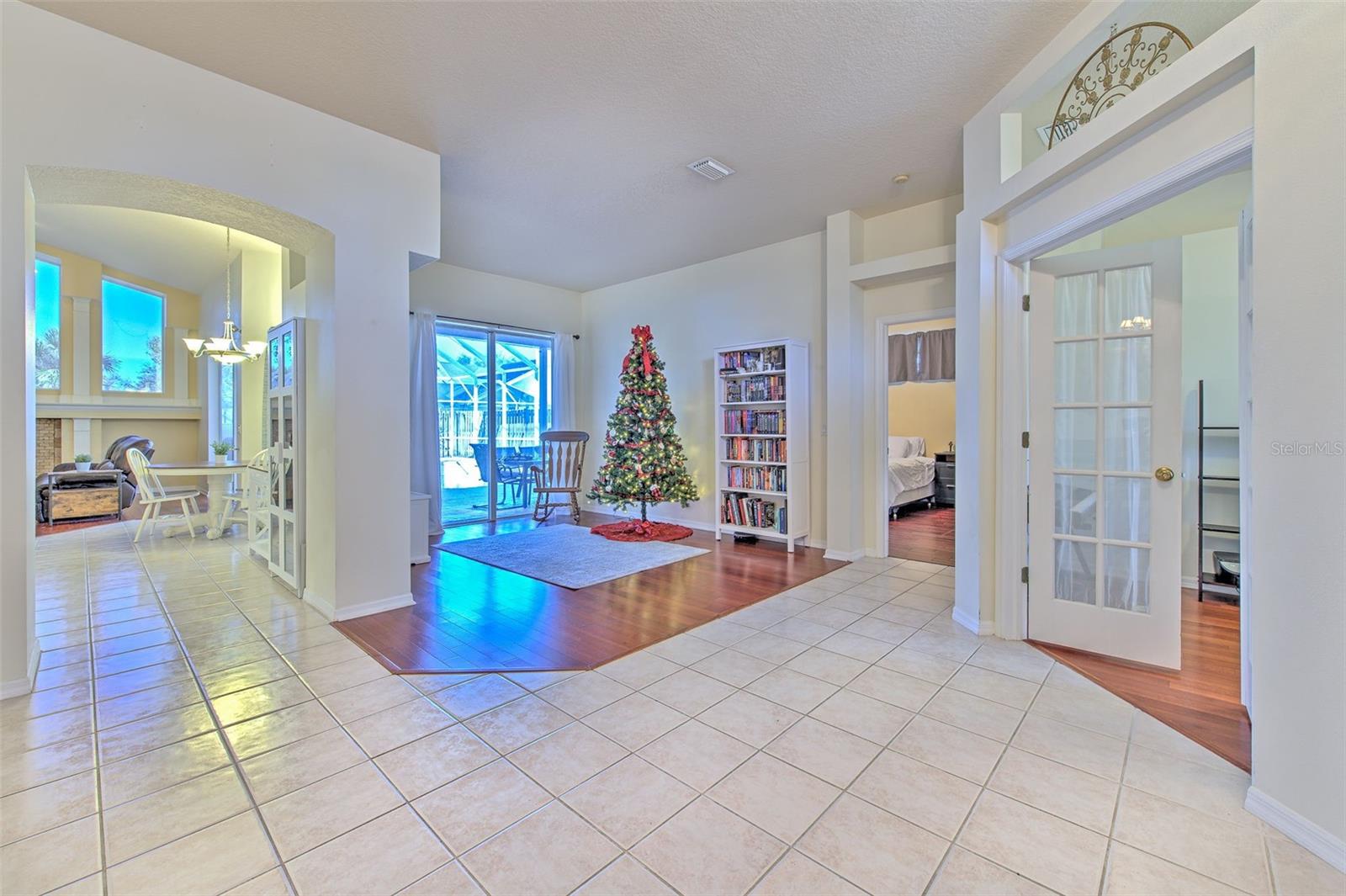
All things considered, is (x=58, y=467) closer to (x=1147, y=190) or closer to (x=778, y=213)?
(x=778, y=213)

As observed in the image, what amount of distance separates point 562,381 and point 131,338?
737 centimetres

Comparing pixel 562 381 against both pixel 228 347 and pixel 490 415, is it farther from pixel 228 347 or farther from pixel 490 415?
pixel 228 347

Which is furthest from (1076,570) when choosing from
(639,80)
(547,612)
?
(639,80)

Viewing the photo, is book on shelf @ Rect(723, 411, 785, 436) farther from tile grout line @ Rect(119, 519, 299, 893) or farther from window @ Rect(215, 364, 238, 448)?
window @ Rect(215, 364, 238, 448)

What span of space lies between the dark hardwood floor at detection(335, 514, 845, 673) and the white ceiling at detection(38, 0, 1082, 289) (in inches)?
114

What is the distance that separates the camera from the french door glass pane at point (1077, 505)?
2.75m

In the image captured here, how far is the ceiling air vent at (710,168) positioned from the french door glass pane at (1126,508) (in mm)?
2969

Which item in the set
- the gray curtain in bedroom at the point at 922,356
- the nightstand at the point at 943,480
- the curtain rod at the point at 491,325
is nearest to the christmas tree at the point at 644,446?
the curtain rod at the point at 491,325

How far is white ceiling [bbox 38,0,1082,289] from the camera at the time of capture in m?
2.36

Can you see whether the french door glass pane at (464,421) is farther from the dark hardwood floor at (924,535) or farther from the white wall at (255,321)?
the dark hardwood floor at (924,535)

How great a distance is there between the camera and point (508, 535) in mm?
5680

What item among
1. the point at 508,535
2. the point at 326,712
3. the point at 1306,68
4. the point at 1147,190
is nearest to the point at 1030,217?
the point at 1147,190

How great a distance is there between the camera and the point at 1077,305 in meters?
2.78

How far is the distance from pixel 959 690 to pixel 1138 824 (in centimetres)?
79
